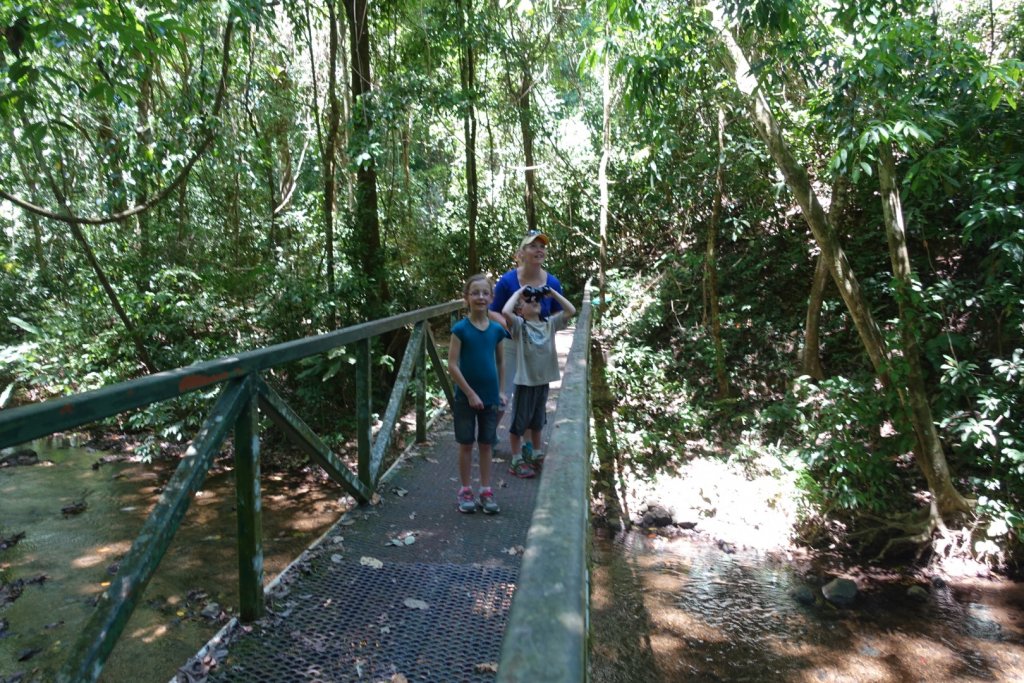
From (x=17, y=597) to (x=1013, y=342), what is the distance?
30.4ft

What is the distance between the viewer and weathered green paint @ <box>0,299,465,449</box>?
1399 millimetres

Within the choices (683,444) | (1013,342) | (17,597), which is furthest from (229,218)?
(1013,342)

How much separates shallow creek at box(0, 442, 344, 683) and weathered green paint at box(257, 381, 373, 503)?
1999 millimetres

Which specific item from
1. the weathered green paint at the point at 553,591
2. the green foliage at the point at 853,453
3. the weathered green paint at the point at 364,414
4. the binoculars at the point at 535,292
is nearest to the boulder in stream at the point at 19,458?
the weathered green paint at the point at 364,414

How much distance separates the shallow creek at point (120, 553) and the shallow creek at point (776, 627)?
2907 millimetres

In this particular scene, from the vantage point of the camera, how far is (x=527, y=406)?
13.8 ft

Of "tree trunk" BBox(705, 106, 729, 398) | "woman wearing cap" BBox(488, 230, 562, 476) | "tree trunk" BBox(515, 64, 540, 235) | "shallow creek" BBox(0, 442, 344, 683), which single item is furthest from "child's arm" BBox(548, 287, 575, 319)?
"tree trunk" BBox(515, 64, 540, 235)

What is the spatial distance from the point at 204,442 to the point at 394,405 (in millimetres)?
2012

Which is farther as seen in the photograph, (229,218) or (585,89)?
(585,89)

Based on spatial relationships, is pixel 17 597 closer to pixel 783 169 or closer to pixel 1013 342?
pixel 783 169

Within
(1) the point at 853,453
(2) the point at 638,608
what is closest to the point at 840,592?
(1) the point at 853,453

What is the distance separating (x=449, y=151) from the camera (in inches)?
653

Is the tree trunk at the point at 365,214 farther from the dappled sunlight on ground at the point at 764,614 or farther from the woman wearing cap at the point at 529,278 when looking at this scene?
the woman wearing cap at the point at 529,278

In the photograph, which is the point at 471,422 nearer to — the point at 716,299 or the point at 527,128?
the point at 716,299
